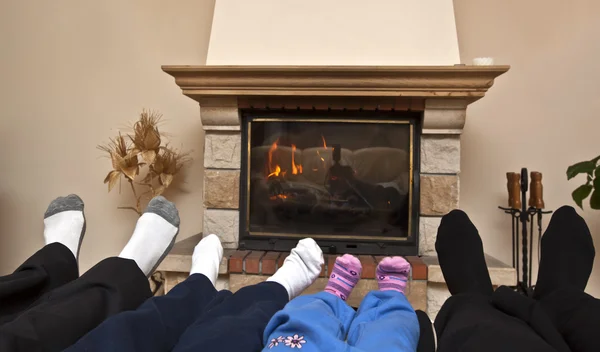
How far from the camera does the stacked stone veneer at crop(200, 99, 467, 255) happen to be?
1907 millimetres

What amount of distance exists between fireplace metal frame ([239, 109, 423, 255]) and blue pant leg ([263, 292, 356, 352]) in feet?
3.92

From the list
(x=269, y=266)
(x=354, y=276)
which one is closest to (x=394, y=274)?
(x=354, y=276)

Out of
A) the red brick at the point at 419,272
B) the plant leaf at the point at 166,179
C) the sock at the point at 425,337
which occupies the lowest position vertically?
the red brick at the point at 419,272

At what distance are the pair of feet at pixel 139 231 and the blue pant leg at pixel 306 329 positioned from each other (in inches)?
18.5

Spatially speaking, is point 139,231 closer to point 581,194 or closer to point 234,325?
point 234,325

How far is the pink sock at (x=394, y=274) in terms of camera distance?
119 centimetres

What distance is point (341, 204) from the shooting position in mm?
2014

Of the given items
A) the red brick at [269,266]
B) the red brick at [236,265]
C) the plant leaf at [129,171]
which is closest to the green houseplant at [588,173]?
the red brick at [269,266]

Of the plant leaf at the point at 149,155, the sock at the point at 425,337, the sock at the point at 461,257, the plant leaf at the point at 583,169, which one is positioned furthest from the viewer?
the plant leaf at the point at 149,155

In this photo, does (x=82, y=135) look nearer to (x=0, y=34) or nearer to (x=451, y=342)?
(x=0, y=34)

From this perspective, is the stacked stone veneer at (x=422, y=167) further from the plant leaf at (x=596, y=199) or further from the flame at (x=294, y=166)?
the plant leaf at (x=596, y=199)

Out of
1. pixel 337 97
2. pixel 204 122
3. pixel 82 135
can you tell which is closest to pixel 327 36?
pixel 337 97

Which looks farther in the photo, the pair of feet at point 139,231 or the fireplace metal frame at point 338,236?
the fireplace metal frame at point 338,236

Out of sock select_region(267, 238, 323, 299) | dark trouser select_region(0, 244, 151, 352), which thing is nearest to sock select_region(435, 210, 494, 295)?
sock select_region(267, 238, 323, 299)
